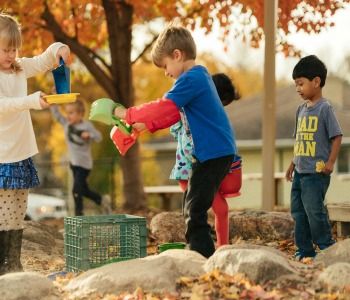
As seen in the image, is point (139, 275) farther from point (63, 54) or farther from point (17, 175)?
point (63, 54)

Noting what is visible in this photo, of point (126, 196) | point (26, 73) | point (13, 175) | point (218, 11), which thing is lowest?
point (126, 196)

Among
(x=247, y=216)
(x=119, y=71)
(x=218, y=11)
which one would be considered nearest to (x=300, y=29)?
(x=218, y=11)

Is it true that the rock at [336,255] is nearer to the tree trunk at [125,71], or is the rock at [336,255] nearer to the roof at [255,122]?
the tree trunk at [125,71]

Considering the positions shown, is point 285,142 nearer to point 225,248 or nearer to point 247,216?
point 247,216

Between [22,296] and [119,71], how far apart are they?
9.15 meters

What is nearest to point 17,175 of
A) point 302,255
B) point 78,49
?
point 302,255

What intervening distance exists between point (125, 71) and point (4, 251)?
7.94 m


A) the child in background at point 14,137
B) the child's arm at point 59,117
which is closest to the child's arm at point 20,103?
the child in background at point 14,137

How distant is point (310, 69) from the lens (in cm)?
701

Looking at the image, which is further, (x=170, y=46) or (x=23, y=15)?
(x=23, y=15)

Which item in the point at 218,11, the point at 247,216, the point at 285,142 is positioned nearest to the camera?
the point at 247,216

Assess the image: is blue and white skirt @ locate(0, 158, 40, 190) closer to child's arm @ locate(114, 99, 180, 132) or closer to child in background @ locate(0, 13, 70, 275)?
child in background @ locate(0, 13, 70, 275)

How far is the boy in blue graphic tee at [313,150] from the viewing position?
22.5 feet

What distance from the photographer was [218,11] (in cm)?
1214
